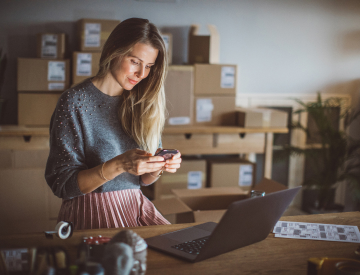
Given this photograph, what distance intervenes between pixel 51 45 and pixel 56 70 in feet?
0.70

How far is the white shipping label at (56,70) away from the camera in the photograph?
2906mm

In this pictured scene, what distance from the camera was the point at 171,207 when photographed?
198 cm

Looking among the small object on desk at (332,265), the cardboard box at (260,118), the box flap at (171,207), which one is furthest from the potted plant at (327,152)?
the small object on desk at (332,265)

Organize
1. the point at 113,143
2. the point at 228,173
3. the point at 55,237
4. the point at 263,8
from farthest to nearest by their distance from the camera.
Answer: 1. the point at 263,8
2. the point at 228,173
3. the point at 113,143
4. the point at 55,237

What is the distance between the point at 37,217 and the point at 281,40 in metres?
2.75

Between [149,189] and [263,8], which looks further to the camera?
[263,8]

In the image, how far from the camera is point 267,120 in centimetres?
316

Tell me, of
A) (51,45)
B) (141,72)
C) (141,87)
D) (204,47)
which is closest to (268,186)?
(141,87)

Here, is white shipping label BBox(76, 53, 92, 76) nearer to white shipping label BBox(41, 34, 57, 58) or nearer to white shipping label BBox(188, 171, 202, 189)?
white shipping label BBox(41, 34, 57, 58)

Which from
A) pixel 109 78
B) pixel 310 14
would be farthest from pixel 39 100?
pixel 310 14

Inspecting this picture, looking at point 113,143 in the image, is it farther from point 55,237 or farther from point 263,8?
point 263,8

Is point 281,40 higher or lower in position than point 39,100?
higher

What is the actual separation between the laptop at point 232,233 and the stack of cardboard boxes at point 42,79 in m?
2.08

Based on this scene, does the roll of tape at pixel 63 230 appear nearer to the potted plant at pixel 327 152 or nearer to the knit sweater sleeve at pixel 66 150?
the knit sweater sleeve at pixel 66 150
